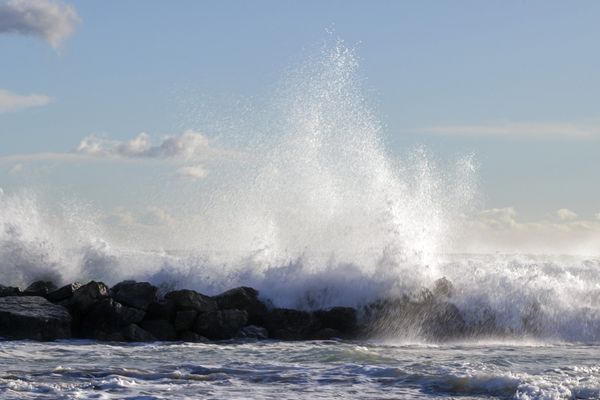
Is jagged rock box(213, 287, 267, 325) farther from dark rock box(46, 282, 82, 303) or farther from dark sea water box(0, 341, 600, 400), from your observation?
dark rock box(46, 282, 82, 303)

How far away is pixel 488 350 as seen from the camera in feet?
59.1

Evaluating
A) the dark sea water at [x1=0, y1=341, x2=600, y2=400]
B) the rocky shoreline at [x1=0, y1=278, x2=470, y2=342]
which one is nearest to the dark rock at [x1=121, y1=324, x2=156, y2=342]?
the rocky shoreline at [x1=0, y1=278, x2=470, y2=342]

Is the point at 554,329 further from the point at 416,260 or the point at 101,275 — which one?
the point at 101,275

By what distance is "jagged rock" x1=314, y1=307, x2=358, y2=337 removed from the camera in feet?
65.0

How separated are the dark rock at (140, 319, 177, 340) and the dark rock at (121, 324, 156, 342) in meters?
0.18

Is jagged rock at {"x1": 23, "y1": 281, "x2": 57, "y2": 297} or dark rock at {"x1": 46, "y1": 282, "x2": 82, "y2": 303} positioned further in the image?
jagged rock at {"x1": 23, "y1": 281, "x2": 57, "y2": 297}

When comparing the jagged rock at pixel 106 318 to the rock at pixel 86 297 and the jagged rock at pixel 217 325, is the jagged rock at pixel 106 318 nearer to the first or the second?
the rock at pixel 86 297

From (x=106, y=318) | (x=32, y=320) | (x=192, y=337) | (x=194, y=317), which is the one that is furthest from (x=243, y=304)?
(x=32, y=320)

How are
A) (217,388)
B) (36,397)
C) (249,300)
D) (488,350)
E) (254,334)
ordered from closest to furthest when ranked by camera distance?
(36,397) → (217,388) → (488,350) → (254,334) → (249,300)

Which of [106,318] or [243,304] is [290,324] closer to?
[243,304]

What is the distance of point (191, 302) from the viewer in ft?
63.8

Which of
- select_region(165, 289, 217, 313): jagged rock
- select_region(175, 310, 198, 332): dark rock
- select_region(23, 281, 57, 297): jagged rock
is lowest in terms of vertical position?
select_region(175, 310, 198, 332): dark rock

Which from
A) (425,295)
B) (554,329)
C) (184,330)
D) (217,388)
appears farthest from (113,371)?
(554,329)

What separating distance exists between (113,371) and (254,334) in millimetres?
5158
